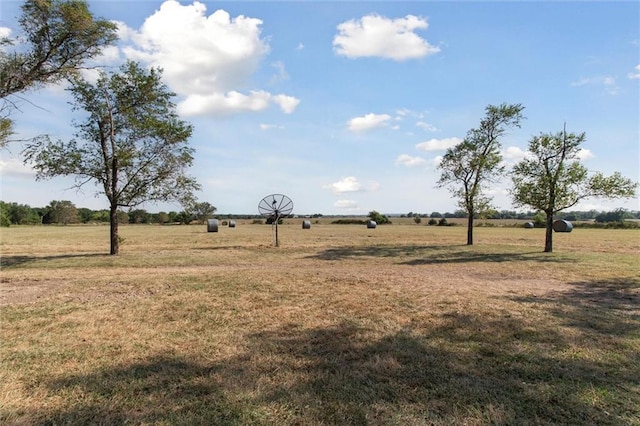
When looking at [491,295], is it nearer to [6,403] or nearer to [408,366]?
[408,366]

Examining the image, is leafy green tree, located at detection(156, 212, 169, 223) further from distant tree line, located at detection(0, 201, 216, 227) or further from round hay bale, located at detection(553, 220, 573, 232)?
round hay bale, located at detection(553, 220, 573, 232)

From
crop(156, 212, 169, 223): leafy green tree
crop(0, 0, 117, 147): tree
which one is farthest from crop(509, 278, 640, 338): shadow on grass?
crop(156, 212, 169, 223): leafy green tree

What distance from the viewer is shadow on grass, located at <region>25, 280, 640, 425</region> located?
136 inches

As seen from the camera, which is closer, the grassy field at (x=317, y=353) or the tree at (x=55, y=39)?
the grassy field at (x=317, y=353)

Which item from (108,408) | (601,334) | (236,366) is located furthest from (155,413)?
(601,334)

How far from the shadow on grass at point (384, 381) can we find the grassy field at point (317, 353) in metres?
0.02

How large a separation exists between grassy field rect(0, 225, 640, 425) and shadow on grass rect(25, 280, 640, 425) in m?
0.02

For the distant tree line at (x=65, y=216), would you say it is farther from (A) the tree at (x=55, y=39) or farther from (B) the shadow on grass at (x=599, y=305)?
(B) the shadow on grass at (x=599, y=305)

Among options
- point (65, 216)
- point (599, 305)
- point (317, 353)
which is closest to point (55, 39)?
point (317, 353)

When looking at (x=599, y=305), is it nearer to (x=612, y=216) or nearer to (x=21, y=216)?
(x=612, y=216)

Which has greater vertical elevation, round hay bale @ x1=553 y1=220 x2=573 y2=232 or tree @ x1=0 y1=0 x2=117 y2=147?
tree @ x1=0 y1=0 x2=117 y2=147

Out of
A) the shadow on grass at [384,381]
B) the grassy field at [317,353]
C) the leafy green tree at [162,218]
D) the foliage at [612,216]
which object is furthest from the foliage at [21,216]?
the foliage at [612,216]

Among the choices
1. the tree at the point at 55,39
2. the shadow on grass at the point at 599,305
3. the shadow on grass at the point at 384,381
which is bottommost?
the shadow on grass at the point at 599,305

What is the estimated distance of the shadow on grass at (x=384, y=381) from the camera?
3.46m
